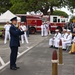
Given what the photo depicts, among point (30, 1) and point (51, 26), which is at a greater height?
Answer: point (30, 1)

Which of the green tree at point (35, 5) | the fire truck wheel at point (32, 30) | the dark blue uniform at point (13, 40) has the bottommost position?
the fire truck wheel at point (32, 30)

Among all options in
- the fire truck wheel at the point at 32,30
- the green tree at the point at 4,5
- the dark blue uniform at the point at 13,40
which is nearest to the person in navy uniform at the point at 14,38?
the dark blue uniform at the point at 13,40

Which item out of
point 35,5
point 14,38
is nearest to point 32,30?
point 35,5

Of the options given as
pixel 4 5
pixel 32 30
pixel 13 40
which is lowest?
pixel 32 30

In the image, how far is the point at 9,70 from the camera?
1103 centimetres

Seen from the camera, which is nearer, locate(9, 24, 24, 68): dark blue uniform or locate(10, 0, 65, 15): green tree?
locate(9, 24, 24, 68): dark blue uniform

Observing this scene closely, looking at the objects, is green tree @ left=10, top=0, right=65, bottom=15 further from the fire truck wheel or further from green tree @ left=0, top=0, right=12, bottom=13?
green tree @ left=0, top=0, right=12, bottom=13

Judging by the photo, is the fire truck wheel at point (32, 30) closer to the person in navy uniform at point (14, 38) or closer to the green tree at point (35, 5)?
the green tree at point (35, 5)

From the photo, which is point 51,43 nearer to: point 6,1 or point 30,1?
point 30,1

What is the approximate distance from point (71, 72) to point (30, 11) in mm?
42748

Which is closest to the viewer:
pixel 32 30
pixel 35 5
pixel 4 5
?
pixel 32 30

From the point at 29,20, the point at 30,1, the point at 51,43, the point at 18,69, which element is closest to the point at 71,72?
the point at 18,69

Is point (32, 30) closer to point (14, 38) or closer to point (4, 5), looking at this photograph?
point (4, 5)

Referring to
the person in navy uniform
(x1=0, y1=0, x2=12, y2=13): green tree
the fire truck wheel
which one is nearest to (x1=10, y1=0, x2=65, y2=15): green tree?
the fire truck wheel
